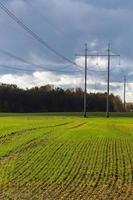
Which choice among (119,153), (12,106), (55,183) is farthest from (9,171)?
(12,106)

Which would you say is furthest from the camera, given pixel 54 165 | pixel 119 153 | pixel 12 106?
pixel 12 106

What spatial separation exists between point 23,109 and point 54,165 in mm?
166418

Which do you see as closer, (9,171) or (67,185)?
(67,185)

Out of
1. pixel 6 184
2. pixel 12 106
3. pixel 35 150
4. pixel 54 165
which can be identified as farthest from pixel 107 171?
pixel 12 106

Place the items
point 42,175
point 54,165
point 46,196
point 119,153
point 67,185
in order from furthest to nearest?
point 119,153 < point 54,165 < point 42,175 < point 67,185 < point 46,196

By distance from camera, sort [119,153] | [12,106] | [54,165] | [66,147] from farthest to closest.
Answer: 1. [12,106]
2. [66,147]
3. [119,153]
4. [54,165]

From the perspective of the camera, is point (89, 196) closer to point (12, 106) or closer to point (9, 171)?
point (9, 171)

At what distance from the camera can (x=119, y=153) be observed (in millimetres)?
33594

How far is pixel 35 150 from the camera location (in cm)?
3466

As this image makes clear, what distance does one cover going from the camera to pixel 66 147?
36000 mm

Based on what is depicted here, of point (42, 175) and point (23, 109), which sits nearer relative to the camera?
point (42, 175)

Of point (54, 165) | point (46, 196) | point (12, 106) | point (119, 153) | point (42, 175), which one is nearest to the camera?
point (46, 196)

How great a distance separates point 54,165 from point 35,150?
242 inches

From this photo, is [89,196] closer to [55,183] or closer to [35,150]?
[55,183]
